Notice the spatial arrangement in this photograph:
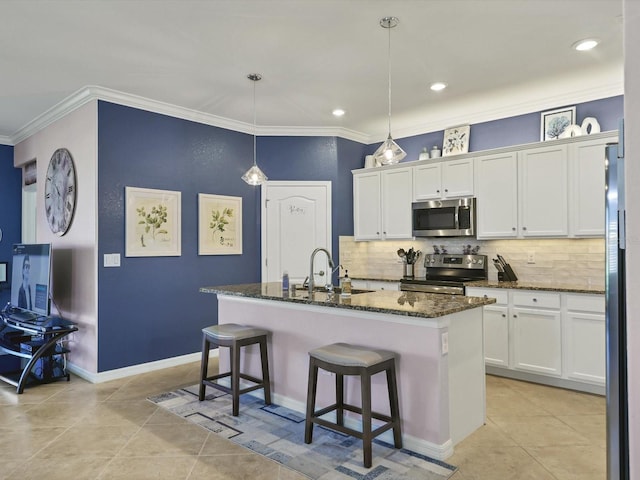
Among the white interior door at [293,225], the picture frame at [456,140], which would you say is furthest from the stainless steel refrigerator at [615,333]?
the white interior door at [293,225]

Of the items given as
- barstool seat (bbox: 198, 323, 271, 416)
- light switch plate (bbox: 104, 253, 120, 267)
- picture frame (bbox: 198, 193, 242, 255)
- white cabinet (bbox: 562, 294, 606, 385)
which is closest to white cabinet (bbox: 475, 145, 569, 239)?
white cabinet (bbox: 562, 294, 606, 385)

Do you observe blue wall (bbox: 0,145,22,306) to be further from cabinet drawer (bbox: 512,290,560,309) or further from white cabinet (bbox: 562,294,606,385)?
white cabinet (bbox: 562,294,606,385)

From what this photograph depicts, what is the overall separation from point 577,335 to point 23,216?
6797mm

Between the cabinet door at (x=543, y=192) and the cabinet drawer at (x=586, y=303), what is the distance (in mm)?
651

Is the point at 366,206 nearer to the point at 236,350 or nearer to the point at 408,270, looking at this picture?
the point at 408,270

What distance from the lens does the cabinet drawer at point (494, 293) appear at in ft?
13.8

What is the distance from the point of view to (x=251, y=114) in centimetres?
511

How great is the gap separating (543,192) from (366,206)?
2.13m

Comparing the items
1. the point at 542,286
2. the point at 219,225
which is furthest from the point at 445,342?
the point at 219,225

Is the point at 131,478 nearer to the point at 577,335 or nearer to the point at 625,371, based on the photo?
the point at 625,371

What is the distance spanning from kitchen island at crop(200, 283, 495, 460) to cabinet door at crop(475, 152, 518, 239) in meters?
1.80

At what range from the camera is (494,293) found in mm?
4293

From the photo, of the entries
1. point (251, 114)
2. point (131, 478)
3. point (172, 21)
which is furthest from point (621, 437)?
point (251, 114)

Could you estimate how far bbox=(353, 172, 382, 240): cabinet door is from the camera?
5637 mm
